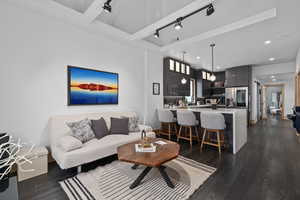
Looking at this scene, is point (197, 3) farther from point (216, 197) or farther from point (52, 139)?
point (52, 139)

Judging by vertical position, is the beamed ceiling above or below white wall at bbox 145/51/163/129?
above

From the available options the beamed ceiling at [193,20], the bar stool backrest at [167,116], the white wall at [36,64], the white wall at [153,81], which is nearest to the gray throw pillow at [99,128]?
the white wall at [36,64]

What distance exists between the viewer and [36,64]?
255cm

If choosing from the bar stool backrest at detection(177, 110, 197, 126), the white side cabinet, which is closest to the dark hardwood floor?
the white side cabinet

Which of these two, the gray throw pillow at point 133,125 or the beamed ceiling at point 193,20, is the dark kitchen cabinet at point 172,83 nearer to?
the beamed ceiling at point 193,20

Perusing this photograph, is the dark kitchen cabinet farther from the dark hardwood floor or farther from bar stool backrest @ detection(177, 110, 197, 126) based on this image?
the dark hardwood floor

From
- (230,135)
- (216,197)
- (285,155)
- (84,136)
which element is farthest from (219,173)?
(84,136)

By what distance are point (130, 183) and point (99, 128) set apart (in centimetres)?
134

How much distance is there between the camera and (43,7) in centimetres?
246

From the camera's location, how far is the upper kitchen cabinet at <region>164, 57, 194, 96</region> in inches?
205

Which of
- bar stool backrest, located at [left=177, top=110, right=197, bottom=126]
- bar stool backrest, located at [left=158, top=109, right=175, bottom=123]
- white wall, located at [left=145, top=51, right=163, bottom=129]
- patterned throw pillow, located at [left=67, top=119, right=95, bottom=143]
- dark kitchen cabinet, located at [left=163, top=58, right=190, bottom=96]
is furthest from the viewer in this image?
dark kitchen cabinet, located at [left=163, top=58, right=190, bottom=96]

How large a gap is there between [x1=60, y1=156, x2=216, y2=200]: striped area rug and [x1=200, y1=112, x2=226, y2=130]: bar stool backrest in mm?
996

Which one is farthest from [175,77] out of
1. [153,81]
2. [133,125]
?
[133,125]

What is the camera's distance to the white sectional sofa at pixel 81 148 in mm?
2182
